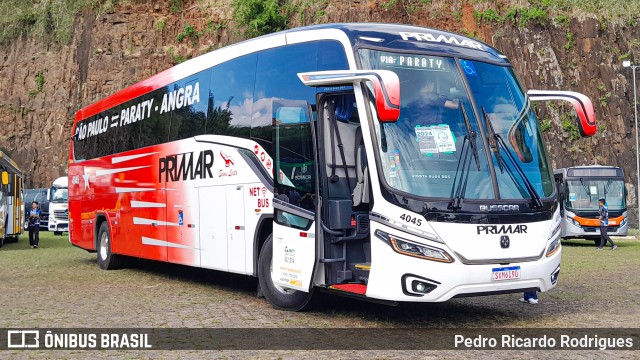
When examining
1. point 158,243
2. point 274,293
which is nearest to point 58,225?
point 158,243

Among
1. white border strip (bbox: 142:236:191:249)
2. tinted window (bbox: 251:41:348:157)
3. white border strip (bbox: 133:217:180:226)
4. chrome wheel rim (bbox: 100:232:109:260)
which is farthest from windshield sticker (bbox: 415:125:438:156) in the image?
chrome wheel rim (bbox: 100:232:109:260)

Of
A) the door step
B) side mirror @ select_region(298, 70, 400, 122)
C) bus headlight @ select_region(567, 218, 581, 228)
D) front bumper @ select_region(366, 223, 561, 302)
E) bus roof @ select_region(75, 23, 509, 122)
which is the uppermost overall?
bus roof @ select_region(75, 23, 509, 122)

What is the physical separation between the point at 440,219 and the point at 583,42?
44865 mm

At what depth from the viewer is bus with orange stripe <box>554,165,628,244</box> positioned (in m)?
31.1

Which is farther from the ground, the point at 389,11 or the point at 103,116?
the point at 389,11

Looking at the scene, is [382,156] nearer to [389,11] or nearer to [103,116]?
[103,116]

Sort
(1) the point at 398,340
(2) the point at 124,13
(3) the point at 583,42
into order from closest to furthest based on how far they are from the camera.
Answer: (1) the point at 398,340 < (3) the point at 583,42 < (2) the point at 124,13

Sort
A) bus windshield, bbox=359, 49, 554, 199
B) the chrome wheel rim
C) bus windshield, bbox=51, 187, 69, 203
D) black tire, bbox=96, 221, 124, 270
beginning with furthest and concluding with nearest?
bus windshield, bbox=51, 187, 69, 203 → the chrome wheel rim → black tire, bbox=96, 221, 124, 270 → bus windshield, bbox=359, 49, 554, 199

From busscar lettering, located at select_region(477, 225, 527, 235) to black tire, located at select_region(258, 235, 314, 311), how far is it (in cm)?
257

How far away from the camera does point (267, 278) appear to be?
11781mm

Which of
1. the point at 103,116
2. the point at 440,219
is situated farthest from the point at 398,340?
the point at 103,116

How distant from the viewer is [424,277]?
9172mm

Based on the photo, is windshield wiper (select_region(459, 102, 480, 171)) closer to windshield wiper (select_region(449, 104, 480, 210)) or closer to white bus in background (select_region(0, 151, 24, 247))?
windshield wiper (select_region(449, 104, 480, 210))

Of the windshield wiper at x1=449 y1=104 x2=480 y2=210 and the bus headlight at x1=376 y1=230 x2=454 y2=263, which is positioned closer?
the bus headlight at x1=376 y1=230 x2=454 y2=263
